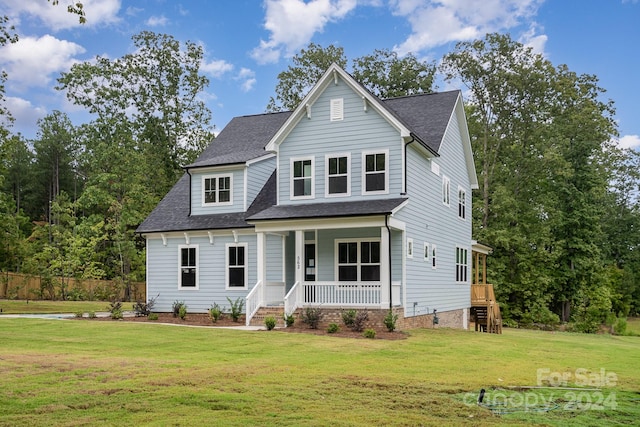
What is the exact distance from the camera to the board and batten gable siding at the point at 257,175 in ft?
82.8

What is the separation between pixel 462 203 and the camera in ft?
98.4

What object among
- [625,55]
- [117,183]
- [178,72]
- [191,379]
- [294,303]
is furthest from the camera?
[178,72]

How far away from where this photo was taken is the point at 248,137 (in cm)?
2834

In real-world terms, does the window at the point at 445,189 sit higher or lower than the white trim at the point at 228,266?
higher

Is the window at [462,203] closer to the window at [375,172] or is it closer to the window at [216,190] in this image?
the window at [375,172]

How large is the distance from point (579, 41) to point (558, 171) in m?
12.6

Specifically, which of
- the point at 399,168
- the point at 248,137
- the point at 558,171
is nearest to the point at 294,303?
the point at 399,168

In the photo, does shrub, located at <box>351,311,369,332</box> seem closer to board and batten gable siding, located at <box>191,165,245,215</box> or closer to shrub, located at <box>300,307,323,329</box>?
shrub, located at <box>300,307,323,329</box>

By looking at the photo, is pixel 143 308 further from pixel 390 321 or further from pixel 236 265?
pixel 390 321

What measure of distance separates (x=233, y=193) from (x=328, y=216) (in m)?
6.45

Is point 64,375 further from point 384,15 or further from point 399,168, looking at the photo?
point 384,15

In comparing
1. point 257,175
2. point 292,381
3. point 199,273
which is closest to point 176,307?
point 199,273

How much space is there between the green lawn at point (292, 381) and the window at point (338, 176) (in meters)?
6.47

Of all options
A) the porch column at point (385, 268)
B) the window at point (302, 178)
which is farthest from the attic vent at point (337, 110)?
the porch column at point (385, 268)
